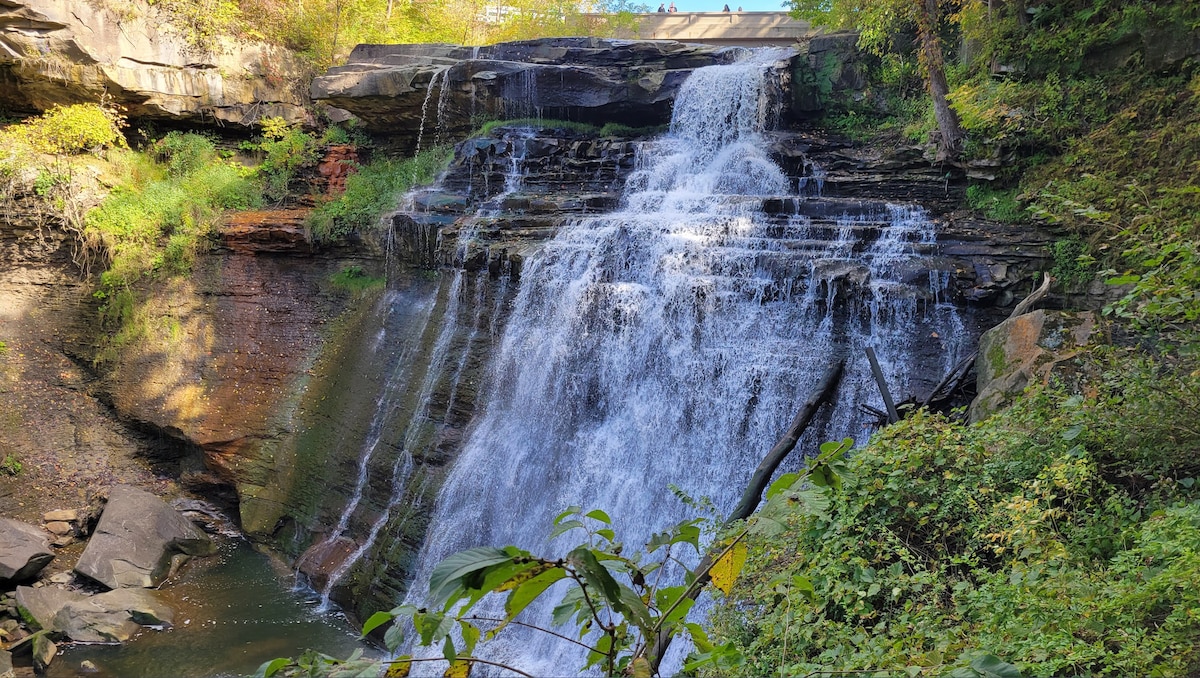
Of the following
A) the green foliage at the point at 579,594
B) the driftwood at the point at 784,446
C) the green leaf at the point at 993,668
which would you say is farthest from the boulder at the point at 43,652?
the green leaf at the point at 993,668

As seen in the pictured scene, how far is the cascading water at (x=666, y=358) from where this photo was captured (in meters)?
7.89

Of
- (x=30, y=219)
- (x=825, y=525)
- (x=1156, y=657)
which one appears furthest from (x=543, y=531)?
(x=30, y=219)


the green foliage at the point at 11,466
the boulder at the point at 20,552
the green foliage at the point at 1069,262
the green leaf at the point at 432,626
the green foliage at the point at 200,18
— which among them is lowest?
the boulder at the point at 20,552

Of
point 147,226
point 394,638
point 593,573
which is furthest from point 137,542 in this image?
point 593,573

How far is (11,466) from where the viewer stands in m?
10.9

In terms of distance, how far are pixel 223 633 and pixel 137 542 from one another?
2505 millimetres

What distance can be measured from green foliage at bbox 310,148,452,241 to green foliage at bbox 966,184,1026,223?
31.0 feet

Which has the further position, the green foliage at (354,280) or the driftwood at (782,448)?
the green foliage at (354,280)

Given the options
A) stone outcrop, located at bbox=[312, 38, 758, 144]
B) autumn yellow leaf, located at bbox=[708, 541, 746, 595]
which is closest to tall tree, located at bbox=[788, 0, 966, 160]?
stone outcrop, located at bbox=[312, 38, 758, 144]

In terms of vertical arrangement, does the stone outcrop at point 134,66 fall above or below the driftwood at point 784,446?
above

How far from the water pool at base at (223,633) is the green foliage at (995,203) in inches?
375

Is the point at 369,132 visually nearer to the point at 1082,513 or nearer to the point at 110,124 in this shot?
the point at 110,124

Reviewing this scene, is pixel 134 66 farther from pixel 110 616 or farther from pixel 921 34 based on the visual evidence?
pixel 921 34

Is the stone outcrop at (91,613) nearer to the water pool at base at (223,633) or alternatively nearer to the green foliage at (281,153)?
the water pool at base at (223,633)
